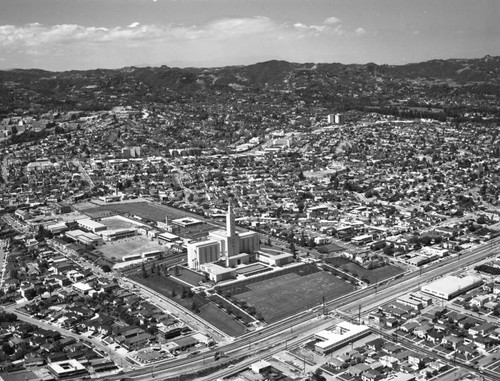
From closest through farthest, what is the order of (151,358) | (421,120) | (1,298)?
(151,358) → (1,298) → (421,120)

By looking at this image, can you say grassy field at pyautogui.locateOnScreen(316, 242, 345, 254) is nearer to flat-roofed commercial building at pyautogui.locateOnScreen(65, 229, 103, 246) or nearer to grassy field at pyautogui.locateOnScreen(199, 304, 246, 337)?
grassy field at pyautogui.locateOnScreen(199, 304, 246, 337)

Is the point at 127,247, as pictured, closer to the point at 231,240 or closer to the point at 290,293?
the point at 231,240

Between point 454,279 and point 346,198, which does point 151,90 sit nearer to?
point 346,198

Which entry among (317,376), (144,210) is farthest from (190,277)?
(144,210)

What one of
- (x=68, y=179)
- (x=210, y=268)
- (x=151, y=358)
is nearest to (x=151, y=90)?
(x=68, y=179)

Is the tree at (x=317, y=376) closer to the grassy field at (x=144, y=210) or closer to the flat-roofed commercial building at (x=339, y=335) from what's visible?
the flat-roofed commercial building at (x=339, y=335)

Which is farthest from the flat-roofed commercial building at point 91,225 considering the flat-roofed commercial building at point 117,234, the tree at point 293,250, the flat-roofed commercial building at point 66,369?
the flat-roofed commercial building at point 66,369
